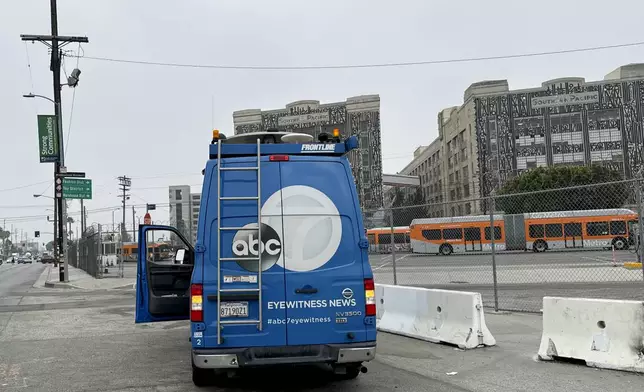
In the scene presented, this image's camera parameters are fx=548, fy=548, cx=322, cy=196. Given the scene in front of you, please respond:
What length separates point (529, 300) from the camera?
507 inches

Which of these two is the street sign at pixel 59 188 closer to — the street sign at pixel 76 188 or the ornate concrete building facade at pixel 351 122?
the street sign at pixel 76 188

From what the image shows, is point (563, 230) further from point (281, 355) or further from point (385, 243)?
point (385, 243)

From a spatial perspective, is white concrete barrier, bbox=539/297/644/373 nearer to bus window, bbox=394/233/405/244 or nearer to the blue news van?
the blue news van

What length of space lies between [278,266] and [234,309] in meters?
0.59

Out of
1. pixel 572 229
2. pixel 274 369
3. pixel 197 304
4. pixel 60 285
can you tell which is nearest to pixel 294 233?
pixel 197 304

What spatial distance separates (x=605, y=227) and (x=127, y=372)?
1001 cm

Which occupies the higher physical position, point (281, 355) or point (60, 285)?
point (281, 355)

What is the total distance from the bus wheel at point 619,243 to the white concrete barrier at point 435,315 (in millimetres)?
6552

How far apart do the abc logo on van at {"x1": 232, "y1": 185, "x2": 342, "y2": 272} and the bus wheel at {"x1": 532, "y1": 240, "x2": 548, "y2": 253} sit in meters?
9.82

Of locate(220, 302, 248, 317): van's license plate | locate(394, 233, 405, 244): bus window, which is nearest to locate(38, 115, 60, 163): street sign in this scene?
locate(394, 233, 405, 244): bus window

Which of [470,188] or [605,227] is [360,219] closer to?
[605,227]

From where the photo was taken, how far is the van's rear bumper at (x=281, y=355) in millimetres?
5230

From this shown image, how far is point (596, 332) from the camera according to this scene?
679 centimetres

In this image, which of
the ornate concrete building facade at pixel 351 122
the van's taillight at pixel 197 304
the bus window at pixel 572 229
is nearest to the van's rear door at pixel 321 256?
the van's taillight at pixel 197 304
